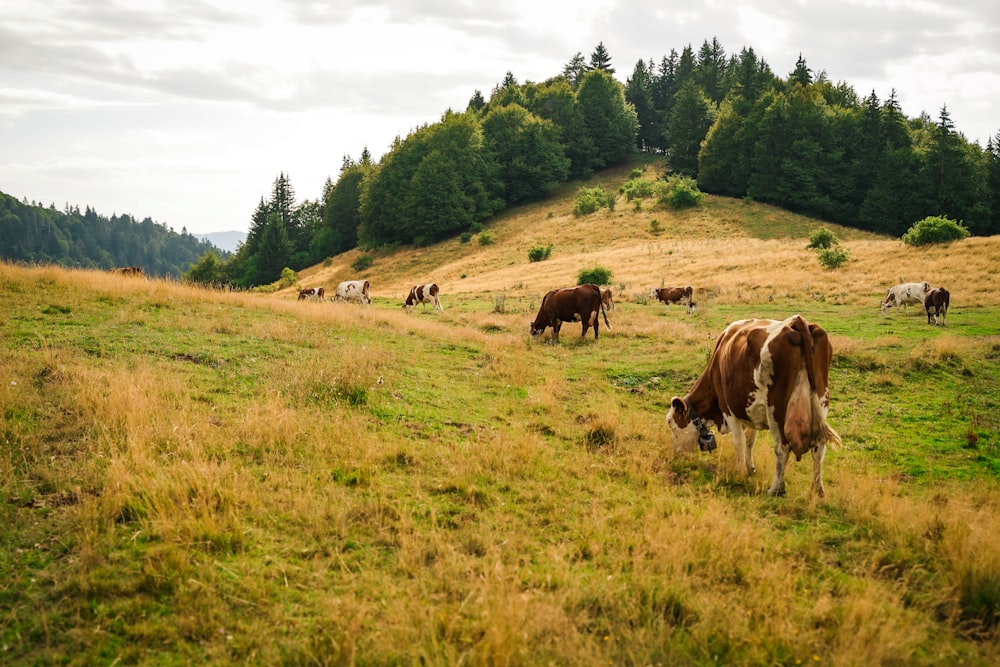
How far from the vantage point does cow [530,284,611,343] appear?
64.2 ft

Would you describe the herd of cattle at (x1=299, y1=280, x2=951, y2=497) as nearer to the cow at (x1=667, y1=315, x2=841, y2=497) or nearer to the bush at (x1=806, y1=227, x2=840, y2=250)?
the cow at (x1=667, y1=315, x2=841, y2=497)

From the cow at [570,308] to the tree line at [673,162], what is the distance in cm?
5077

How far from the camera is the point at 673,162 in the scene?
82125mm

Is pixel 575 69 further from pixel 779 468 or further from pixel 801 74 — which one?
pixel 779 468

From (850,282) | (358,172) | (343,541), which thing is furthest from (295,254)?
(343,541)

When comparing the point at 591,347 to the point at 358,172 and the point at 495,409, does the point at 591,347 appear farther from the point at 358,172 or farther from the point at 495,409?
the point at 358,172

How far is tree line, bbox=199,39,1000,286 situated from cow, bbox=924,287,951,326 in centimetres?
4530

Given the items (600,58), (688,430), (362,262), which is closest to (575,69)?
(600,58)

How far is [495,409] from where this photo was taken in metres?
10.5

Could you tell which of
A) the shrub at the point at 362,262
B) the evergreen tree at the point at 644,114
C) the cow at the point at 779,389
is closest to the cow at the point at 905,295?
the cow at the point at 779,389

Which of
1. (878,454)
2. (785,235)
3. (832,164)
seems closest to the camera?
(878,454)

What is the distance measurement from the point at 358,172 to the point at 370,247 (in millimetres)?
21826

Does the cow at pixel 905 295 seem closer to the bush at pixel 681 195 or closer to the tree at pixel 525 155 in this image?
the bush at pixel 681 195

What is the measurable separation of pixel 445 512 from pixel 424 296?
2355cm
